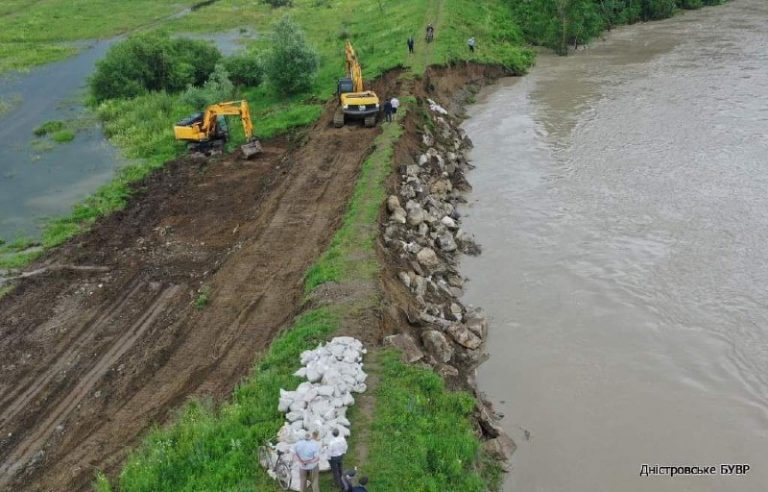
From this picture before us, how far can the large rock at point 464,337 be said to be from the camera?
62.7 feet

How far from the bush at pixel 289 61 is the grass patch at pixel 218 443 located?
103ft

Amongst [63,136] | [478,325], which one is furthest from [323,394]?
[63,136]

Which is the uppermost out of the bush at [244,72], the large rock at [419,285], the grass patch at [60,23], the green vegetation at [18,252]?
the grass patch at [60,23]

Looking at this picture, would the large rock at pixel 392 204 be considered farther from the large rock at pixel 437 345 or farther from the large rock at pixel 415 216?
the large rock at pixel 437 345

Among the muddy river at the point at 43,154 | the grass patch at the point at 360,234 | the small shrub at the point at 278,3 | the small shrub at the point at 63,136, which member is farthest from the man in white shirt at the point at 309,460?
the small shrub at the point at 278,3

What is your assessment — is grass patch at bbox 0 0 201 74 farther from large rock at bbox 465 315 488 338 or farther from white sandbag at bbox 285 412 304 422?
white sandbag at bbox 285 412 304 422

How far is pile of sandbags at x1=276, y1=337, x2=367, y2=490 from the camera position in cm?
1267

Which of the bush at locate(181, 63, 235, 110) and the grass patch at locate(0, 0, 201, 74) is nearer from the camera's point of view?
the bush at locate(181, 63, 235, 110)

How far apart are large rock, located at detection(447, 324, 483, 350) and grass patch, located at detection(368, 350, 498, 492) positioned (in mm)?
3447

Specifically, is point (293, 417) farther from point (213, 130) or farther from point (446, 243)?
point (213, 130)

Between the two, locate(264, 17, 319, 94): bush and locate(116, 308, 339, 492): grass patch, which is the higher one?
locate(264, 17, 319, 94): bush

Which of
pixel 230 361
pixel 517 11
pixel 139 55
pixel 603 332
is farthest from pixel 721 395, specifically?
pixel 517 11

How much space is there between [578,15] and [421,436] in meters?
50.5

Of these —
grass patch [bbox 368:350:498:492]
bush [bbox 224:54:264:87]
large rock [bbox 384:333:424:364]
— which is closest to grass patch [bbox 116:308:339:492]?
grass patch [bbox 368:350:498:492]
